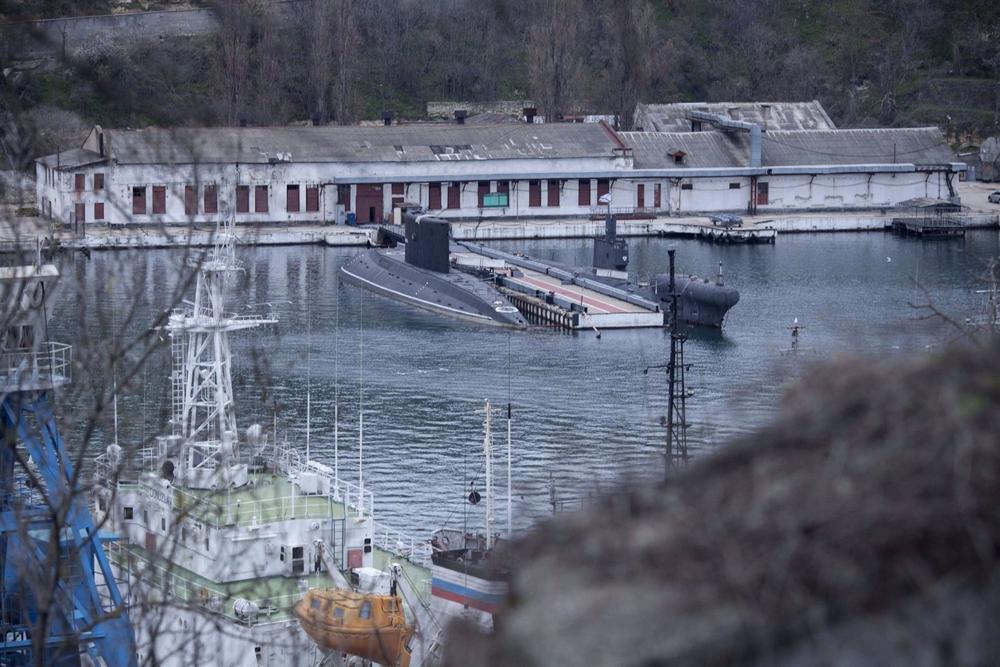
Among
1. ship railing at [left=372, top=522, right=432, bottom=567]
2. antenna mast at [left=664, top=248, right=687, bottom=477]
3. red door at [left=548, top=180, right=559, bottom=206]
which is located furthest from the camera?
red door at [left=548, top=180, right=559, bottom=206]

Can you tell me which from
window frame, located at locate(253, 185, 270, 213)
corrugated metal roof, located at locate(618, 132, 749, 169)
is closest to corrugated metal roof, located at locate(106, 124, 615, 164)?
window frame, located at locate(253, 185, 270, 213)

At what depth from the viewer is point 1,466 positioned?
29.7 ft

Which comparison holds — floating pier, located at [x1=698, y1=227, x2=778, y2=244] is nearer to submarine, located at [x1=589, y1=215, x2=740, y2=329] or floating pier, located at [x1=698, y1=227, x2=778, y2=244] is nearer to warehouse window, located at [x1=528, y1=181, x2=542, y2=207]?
warehouse window, located at [x1=528, y1=181, x2=542, y2=207]

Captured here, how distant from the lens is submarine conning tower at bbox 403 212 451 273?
99.3ft

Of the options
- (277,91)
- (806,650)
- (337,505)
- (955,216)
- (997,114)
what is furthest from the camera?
(997,114)

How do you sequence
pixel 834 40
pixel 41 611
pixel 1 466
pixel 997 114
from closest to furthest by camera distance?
pixel 41 611 < pixel 1 466 < pixel 997 114 < pixel 834 40

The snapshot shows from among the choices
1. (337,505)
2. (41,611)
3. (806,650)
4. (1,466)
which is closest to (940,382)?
(806,650)

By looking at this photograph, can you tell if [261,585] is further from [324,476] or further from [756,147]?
[756,147]

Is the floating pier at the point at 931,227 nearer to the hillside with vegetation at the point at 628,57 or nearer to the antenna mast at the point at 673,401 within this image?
the hillside with vegetation at the point at 628,57

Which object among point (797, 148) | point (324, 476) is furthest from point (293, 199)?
point (324, 476)

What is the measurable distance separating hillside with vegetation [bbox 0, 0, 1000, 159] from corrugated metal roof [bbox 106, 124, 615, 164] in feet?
10.4

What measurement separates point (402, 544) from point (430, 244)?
17.4m

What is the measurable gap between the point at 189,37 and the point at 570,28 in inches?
421

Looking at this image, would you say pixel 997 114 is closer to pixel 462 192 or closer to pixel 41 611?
pixel 462 192
